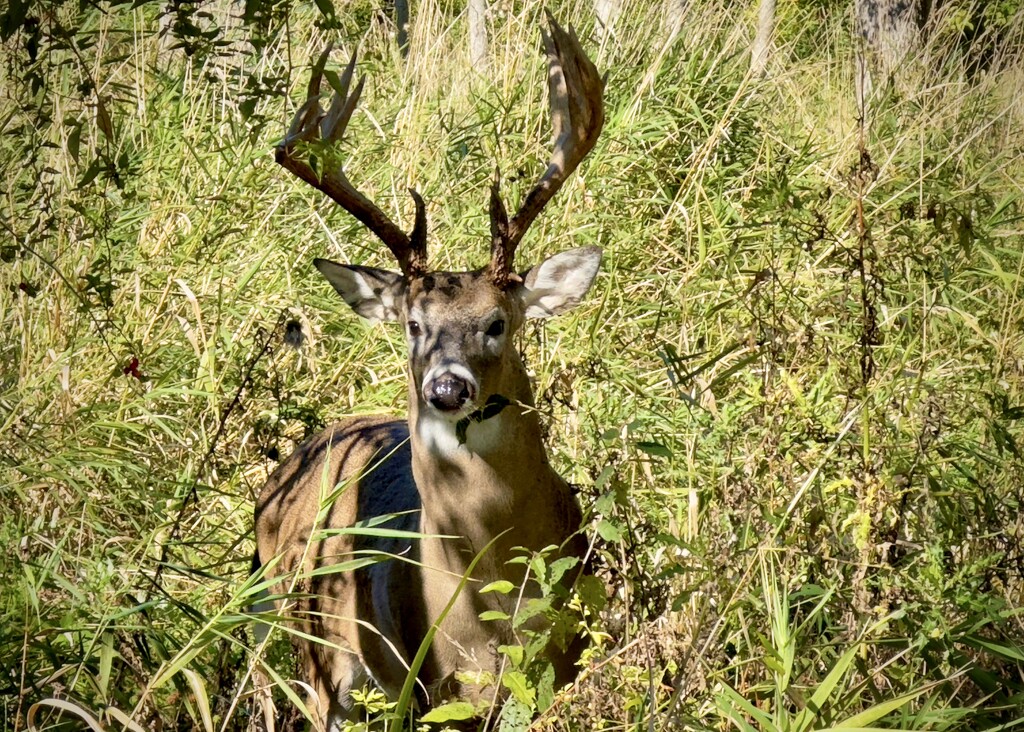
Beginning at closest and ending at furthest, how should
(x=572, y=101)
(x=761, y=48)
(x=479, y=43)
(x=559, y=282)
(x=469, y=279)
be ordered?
(x=469, y=279), (x=559, y=282), (x=572, y=101), (x=479, y=43), (x=761, y=48)

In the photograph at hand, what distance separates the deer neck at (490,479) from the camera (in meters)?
3.92

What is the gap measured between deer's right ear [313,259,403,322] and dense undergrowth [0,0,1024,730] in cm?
50

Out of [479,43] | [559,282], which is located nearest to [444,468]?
[559,282]

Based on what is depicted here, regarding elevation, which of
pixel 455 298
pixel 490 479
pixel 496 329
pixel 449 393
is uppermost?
pixel 455 298

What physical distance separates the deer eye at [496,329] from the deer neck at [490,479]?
0.13 metres

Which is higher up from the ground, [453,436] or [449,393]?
[449,393]

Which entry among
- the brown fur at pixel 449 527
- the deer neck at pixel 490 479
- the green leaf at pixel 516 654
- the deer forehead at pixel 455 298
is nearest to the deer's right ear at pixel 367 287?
the brown fur at pixel 449 527

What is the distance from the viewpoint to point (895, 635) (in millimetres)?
3373

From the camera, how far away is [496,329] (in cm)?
409

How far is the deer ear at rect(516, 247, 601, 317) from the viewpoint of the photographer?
4426 millimetres

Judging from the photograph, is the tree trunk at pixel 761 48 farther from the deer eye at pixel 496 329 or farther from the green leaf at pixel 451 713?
the green leaf at pixel 451 713

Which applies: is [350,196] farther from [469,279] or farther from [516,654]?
[516,654]

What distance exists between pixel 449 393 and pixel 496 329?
1.37ft

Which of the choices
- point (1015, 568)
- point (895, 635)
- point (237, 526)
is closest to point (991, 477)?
point (1015, 568)
